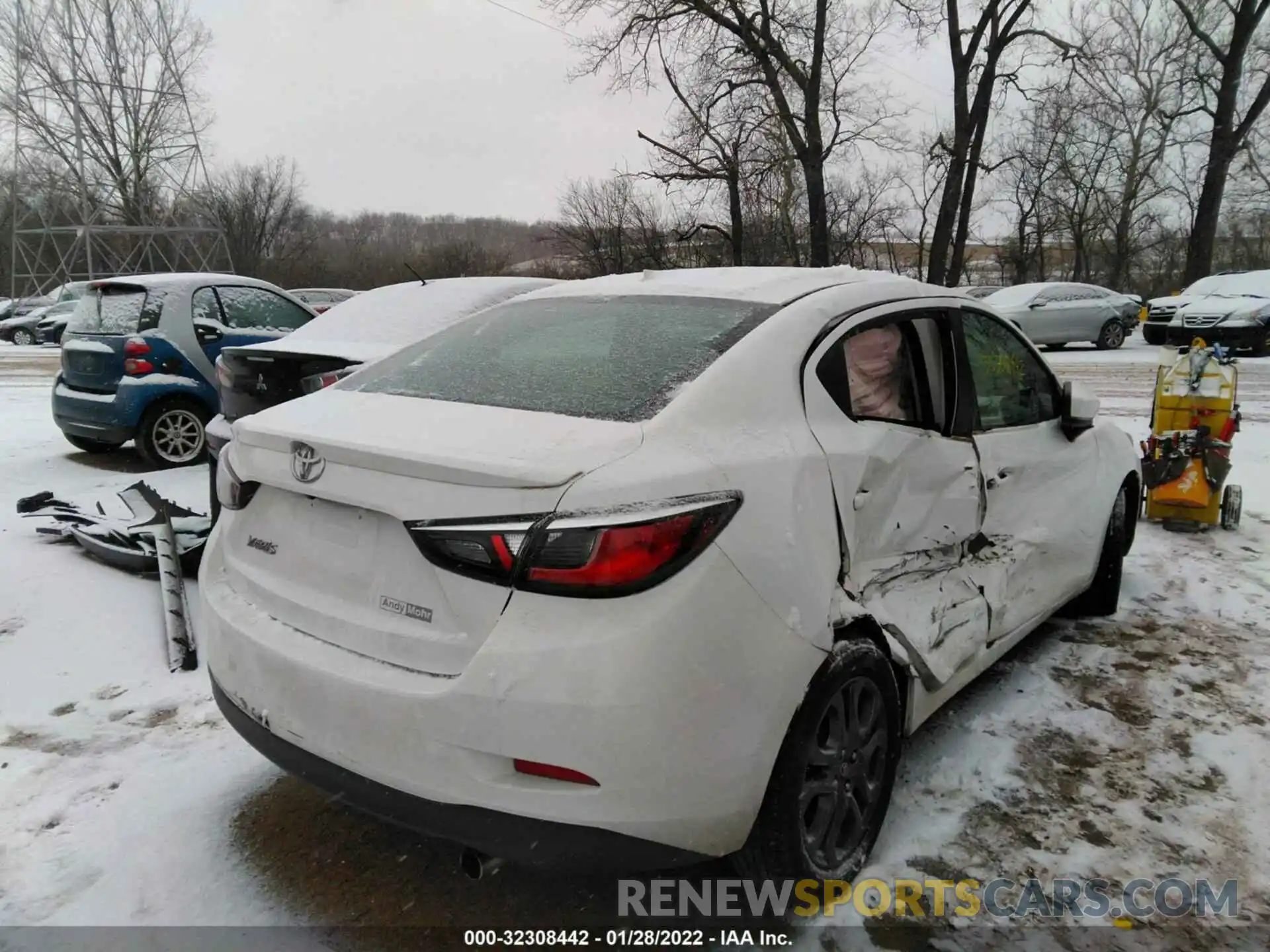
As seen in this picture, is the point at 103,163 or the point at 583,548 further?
the point at 103,163

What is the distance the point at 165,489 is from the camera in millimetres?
6668

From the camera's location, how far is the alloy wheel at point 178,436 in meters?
7.47

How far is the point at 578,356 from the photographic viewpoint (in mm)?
2637

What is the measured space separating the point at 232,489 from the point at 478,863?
126cm

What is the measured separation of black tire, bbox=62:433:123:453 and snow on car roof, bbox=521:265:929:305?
20.4 ft

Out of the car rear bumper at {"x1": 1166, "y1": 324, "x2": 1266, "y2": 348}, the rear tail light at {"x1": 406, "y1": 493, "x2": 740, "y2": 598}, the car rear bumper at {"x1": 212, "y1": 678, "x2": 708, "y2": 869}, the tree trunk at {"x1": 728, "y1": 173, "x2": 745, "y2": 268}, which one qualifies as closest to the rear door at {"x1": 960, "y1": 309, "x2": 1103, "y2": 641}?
the rear tail light at {"x1": 406, "y1": 493, "x2": 740, "y2": 598}

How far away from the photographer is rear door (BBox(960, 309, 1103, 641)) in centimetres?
320

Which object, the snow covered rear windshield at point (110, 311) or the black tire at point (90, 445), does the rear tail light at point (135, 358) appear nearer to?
the snow covered rear windshield at point (110, 311)

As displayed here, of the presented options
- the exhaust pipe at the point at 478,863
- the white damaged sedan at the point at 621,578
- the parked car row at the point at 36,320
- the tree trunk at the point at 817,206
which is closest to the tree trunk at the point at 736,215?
the tree trunk at the point at 817,206

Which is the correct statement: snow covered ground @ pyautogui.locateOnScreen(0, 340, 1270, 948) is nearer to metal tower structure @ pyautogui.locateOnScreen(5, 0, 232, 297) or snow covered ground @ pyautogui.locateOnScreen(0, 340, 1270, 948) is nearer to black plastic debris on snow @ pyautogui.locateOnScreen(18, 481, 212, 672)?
black plastic debris on snow @ pyautogui.locateOnScreen(18, 481, 212, 672)

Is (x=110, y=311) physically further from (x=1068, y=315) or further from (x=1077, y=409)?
(x=1068, y=315)

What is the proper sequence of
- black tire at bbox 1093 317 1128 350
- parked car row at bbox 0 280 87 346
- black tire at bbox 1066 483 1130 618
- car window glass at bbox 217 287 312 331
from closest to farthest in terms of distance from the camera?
1. black tire at bbox 1066 483 1130 618
2. car window glass at bbox 217 287 312 331
3. black tire at bbox 1093 317 1128 350
4. parked car row at bbox 0 280 87 346

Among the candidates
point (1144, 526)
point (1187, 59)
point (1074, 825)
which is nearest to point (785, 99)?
point (1187, 59)

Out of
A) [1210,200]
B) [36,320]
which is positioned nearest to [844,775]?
[1210,200]
